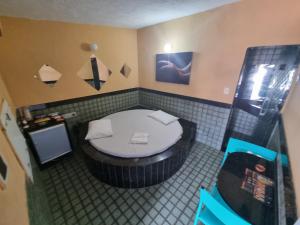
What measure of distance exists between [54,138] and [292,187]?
111 inches

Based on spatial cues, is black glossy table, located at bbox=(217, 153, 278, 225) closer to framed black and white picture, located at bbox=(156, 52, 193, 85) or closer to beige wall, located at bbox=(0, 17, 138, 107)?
framed black and white picture, located at bbox=(156, 52, 193, 85)

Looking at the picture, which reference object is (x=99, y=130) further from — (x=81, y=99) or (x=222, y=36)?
(x=222, y=36)

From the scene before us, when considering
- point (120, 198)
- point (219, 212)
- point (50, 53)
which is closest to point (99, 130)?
point (120, 198)

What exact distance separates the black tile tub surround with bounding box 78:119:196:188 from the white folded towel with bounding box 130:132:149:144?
28 centimetres

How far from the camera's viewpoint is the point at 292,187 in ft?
2.91

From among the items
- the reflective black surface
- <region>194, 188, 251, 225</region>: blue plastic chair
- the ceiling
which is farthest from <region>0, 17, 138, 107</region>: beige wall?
<region>194, 188, 251, 225</region>: blue plastic chair

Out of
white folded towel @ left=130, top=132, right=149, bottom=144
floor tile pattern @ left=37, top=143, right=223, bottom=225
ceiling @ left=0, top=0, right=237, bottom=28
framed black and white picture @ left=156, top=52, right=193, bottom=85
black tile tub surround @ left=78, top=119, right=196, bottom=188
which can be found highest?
ceiling @ left=0, top=0, right=237, bottom=28

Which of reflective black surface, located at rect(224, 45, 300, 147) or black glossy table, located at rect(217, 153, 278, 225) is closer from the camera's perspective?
black glossy table, located at rect(217, 153, 278, 225)

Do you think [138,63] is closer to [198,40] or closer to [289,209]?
[198,40]

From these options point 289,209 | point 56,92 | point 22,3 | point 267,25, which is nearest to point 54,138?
point 56,92

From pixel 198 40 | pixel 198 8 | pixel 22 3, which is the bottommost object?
pixel 198 40

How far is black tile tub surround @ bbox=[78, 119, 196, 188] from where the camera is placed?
1.69 metres

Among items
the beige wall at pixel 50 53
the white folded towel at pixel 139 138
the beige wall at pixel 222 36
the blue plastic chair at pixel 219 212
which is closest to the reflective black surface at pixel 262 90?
the beige wall at pixel 222 36

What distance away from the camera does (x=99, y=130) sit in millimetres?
2180
